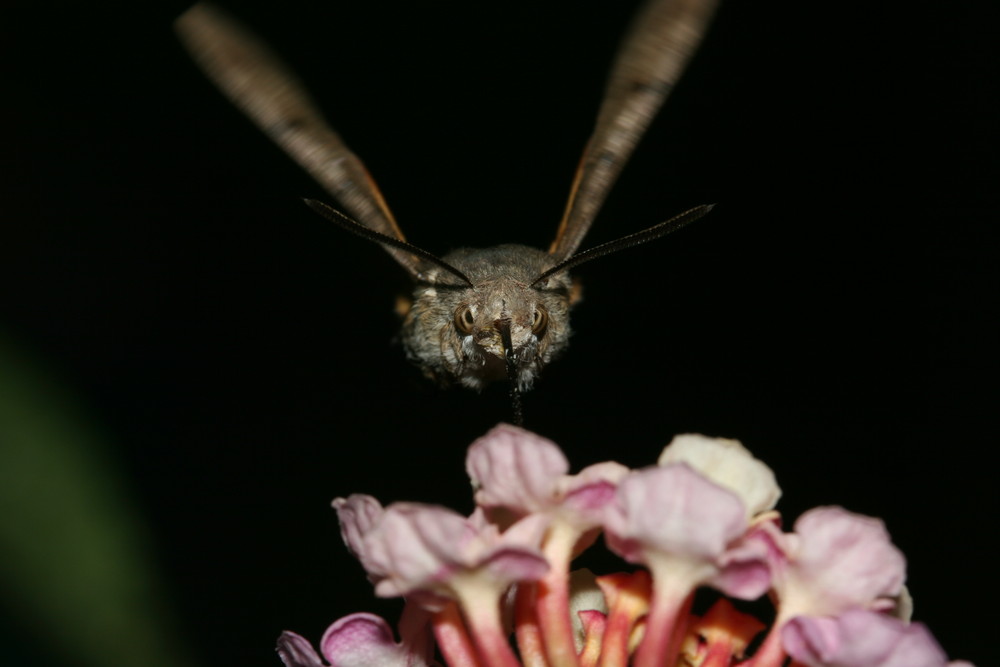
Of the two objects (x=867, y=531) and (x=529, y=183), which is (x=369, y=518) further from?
(x=529, y=183)

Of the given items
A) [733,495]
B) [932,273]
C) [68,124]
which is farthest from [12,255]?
[932,273]

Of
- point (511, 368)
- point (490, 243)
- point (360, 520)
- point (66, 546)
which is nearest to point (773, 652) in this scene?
point (360, 520)

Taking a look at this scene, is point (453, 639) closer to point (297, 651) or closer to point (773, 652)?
point (297, 651)

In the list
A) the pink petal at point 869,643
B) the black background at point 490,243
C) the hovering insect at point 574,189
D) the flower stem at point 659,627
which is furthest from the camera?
the black background at point 490,243

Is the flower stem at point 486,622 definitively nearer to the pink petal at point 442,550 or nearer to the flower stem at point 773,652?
the pink petal at point 442,550

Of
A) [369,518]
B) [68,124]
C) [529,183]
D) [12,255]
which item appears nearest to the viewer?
[369,518]

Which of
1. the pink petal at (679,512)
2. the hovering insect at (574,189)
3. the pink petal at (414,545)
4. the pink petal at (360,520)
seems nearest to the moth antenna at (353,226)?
the hovering insect at (574,189)

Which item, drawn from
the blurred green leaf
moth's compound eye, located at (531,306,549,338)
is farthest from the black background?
moth's compound eye, located at (531,306,549,338)
